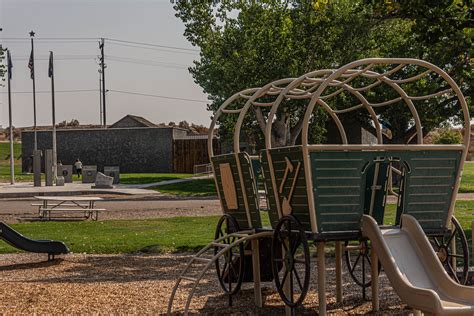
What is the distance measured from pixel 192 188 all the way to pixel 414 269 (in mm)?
30838

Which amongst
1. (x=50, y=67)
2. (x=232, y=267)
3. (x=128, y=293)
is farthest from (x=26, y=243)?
(x=50, y=67)

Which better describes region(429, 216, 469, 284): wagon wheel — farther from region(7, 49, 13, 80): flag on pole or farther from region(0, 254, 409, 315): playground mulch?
region(7, 49, 13, 80): flag on pole

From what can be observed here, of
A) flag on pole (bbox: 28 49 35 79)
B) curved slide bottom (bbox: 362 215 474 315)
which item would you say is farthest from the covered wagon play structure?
flag on pole (bbox: 28 49 35 79)

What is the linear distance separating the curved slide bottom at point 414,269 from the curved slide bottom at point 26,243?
6.77 metres

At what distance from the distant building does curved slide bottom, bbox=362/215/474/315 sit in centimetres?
5186

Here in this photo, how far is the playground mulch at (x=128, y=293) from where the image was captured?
9.05m

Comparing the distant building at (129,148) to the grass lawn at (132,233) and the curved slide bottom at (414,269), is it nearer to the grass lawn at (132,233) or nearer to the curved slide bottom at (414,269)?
the grass lawn at (132,233)

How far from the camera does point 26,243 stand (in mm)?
13461

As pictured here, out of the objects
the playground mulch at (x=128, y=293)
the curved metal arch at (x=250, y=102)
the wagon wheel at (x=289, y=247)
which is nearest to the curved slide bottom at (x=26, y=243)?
the playground mulch at (x=128, y=293)

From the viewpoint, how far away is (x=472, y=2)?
14.0m

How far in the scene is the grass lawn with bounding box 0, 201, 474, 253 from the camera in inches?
607

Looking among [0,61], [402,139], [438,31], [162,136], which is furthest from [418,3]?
[162,136]

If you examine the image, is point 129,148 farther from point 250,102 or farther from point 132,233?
point 250,102

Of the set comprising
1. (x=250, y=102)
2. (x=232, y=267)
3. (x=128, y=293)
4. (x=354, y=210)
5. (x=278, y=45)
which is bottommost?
(x=128, y=293)
